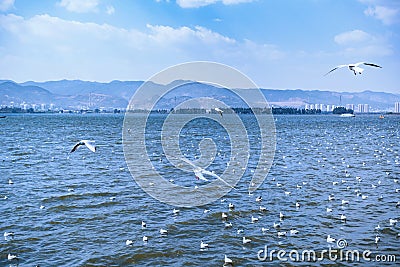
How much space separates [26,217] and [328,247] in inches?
531

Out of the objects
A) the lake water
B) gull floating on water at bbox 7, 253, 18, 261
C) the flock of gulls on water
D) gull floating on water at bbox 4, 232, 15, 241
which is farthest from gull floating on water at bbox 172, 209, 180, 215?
gull floating on water at bbox 7, 253, 18, 261

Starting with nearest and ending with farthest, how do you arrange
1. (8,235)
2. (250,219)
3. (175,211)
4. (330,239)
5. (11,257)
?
(11,257)
(330,239)
(8,235)
(250,219)
(175,211)

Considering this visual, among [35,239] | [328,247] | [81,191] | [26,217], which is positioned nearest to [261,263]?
[328,247]

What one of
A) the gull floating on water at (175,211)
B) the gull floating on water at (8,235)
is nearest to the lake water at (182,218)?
the gull floating on water at (8,235)

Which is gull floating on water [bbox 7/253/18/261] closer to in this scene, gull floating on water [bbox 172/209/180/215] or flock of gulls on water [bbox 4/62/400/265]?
flock of gulls on water [bbox 4/62/400/265]

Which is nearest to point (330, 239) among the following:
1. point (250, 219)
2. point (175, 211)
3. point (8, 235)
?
point (250, 219)

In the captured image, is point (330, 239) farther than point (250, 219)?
No

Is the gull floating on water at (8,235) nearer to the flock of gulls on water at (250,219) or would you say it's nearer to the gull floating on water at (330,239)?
the flock of gulls on water at (250,219)

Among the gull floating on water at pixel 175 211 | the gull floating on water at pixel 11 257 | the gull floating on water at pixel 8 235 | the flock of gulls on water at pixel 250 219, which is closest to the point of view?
the gull floating on water at pixel 11 257

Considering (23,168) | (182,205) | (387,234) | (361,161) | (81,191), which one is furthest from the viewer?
(361,161)

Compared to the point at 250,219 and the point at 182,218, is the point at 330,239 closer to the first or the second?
the point at 250,219

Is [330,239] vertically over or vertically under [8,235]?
over

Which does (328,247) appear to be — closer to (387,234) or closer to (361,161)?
(387,234)

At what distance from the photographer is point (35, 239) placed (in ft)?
54.1
